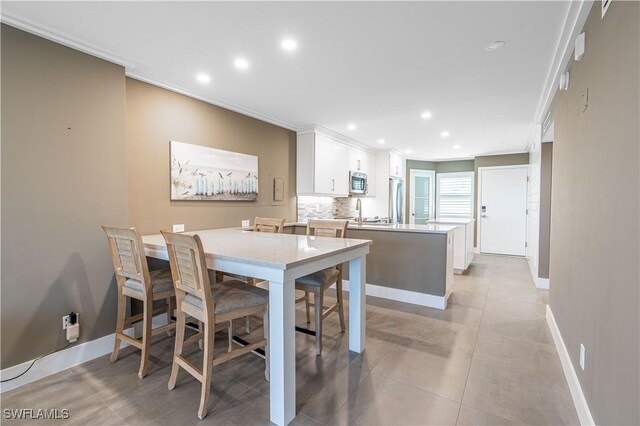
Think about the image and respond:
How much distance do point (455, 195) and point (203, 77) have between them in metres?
7.03

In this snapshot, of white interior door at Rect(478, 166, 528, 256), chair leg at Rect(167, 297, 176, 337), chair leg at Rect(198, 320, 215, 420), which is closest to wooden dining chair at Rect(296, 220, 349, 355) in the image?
chair leg at Rect(198, 320, 215, 420)

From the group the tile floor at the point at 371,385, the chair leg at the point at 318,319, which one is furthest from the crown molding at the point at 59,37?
the chair leg at the point at 318,319

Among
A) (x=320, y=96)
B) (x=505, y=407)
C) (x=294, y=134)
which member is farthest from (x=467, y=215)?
(x=505, y=407)

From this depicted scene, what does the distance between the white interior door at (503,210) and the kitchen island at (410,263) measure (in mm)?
4041

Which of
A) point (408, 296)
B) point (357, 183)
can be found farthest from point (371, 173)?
point (408, 296)

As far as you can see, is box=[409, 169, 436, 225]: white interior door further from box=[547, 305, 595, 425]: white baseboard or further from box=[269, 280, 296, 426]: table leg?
box=[269, 280, 296, 426]: table leg

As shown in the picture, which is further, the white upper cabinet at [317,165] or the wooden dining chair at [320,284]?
the white upper cabinet at [317,165]

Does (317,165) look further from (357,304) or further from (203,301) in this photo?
(203,301)

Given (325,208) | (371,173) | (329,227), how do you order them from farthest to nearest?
1. (371,173)
2. (325,208)
3. (329,227)

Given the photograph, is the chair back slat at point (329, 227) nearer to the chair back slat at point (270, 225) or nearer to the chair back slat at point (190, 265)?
the chair back slat at point (270, 225)

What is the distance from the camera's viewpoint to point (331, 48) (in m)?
2.29

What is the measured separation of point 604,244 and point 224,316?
6.46 ft

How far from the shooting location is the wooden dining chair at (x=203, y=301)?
Answer: 1.65m

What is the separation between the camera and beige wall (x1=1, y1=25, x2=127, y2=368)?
1949 mm
